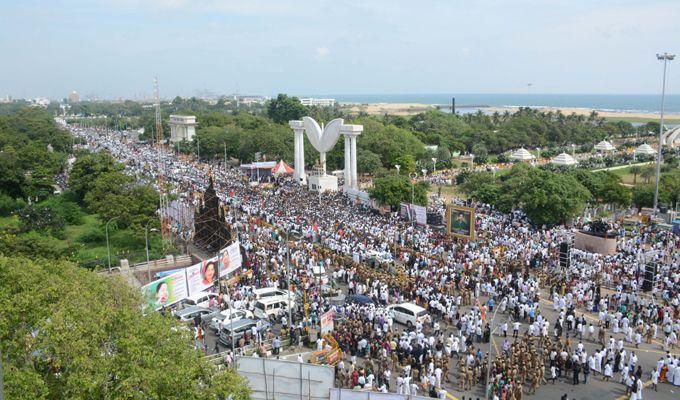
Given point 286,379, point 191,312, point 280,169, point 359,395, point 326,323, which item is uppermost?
point 280,169

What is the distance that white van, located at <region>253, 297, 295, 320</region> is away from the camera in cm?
2294

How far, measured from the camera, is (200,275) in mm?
22328

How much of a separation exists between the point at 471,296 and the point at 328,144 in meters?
31.5

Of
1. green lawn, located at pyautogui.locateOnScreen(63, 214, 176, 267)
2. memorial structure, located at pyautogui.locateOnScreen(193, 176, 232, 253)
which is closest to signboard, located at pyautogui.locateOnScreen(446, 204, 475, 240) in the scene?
memorial structure, located at pyautogui.locateOnScreen(193, 176, 232, 253)

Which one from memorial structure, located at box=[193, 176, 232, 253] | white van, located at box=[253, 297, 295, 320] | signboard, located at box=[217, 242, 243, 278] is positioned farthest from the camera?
memorial structure, located at box=[193, 176, 232, 253]

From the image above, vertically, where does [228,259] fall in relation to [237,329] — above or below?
above

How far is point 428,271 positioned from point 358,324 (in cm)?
752

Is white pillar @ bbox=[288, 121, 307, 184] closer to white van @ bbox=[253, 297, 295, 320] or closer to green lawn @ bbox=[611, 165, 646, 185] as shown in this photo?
green lawn @ bbox=[611, 165, 646, 185]

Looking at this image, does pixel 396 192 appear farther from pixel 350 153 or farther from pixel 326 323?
pixel 326 323

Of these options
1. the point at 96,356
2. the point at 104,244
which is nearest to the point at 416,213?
the point at 104,244

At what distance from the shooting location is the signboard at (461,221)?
32.7 m

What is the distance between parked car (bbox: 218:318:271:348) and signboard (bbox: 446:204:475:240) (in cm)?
1543

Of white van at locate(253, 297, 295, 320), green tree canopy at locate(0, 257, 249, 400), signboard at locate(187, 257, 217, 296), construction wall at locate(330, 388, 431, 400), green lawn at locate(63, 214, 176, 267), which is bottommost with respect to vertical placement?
green lawn at locate(63, 214, 176, 267)

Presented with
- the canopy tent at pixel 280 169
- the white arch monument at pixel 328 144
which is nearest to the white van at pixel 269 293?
the white arch monument at pixel 328 144
